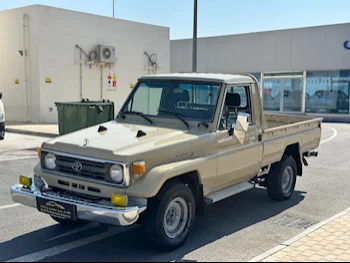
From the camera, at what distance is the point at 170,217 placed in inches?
196

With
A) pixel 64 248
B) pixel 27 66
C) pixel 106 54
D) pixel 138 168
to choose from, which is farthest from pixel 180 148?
pixel 106 54

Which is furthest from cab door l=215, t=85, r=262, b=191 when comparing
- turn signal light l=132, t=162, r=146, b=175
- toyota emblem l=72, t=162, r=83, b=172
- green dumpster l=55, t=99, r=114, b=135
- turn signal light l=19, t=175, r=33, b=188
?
green dumpster l=55, t=99, r=114, b=135

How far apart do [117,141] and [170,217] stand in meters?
1.08

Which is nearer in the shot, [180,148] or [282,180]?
[180,148]

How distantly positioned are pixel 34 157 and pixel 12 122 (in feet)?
31.5

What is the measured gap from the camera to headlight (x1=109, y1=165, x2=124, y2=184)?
14.8 ft

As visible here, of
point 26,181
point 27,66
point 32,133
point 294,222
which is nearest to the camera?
point 26,181

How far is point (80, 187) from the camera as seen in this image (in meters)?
4.79

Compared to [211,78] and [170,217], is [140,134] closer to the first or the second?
[170,217]

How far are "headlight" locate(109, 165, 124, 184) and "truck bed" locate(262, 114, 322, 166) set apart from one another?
2.69m

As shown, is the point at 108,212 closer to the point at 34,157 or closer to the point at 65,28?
the point at 34,157

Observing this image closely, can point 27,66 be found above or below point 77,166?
above

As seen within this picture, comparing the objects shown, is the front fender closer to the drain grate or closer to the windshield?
the windshield

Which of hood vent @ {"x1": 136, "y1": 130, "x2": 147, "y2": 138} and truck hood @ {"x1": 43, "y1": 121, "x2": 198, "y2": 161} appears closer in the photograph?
truck hood @ {"x1": 43, "y1": 121, "x2": 198, "y2": 161}
